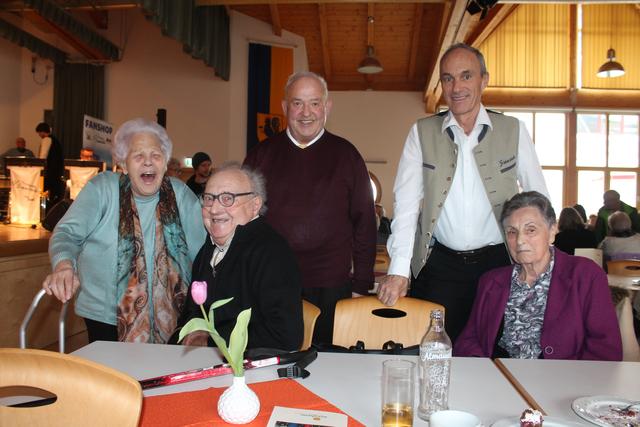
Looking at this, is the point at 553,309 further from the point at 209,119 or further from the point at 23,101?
the point at 23,101

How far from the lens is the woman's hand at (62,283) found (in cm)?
175

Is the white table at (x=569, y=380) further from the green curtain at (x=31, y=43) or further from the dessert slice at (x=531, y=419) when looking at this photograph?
the green curtain at (x=31, y=43)

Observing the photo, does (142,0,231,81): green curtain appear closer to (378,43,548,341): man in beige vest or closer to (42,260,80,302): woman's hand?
(378,43,548,341): man in beige vest

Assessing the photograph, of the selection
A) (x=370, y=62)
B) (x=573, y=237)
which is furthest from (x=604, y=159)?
(x=573, y=237)

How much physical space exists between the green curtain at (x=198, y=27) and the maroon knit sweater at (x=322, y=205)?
4.79 metres

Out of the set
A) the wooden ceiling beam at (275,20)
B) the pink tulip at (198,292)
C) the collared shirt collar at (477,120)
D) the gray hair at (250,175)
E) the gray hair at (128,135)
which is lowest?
the pink tulip at (198,292)

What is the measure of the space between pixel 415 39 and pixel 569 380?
1133 centimetres

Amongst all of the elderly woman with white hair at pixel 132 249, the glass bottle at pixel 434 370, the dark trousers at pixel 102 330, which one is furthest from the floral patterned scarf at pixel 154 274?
the glass bottle at pixel 434 370

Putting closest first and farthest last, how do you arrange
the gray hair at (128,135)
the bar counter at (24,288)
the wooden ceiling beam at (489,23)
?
the gray hair at (128,135) → the bar counter at (24,288) → the wooden ceiling beam at (489,23)

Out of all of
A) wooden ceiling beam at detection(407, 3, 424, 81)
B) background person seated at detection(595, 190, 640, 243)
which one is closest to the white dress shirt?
background person seated at detection(595, 190, 640, 243)

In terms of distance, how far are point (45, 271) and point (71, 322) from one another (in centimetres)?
A: 53

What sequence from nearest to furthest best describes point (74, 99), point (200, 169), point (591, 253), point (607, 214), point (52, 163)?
point (591, 253)
point (200, 169)
point (607, 214)
point (52, 163)
point (74, 99)

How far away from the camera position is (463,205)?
233cm

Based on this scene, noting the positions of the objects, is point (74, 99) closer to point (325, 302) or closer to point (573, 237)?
point (573, 237)
